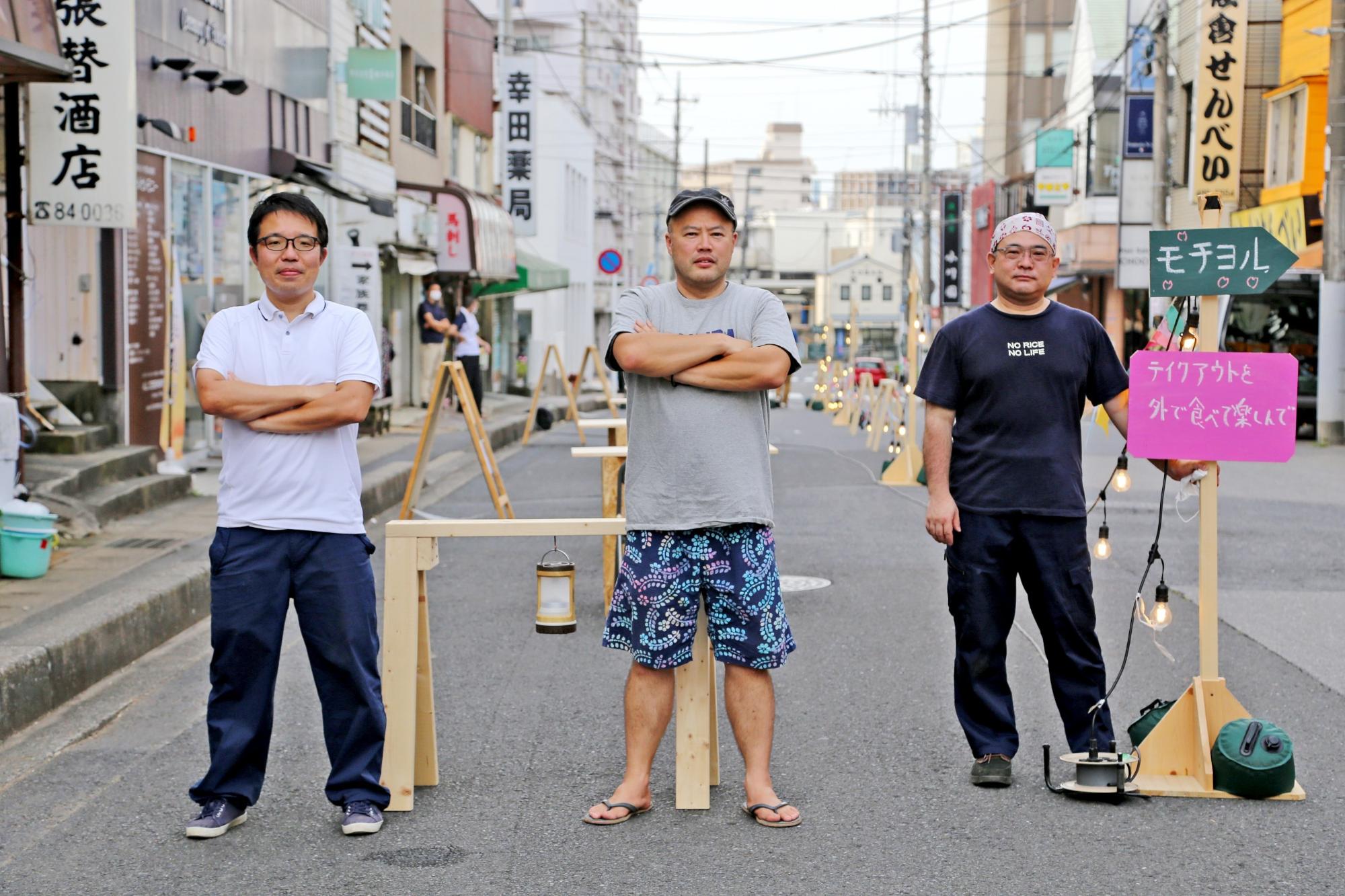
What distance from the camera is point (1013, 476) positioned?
5402mm

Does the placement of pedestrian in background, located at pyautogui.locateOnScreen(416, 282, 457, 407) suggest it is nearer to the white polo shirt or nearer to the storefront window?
the storefront window

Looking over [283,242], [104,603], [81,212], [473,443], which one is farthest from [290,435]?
[81,212]

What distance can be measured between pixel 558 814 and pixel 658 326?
1584mm

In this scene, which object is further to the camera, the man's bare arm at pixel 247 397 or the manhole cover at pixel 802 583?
the manhole cover at pixel 802 583

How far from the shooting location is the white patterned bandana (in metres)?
5.38

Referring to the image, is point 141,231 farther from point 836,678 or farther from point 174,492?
point 836,678

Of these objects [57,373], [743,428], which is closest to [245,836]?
[743,428]

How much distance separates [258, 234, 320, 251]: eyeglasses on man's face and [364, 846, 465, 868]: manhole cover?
5.95 ft

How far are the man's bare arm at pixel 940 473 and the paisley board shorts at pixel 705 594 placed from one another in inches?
25.6

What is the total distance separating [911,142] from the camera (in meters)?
57.9

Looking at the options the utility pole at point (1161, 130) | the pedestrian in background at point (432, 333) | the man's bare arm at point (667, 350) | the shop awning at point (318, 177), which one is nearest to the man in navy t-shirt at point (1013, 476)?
the man's bare arm at point (667, 350)

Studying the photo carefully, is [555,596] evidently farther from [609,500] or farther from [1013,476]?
[609,500]

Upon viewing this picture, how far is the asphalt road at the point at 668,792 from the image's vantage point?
4613 millimetres

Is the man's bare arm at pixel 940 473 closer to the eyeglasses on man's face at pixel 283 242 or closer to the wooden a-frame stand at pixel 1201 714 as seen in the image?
the wooden a-frame stand at pixel 1201 714
